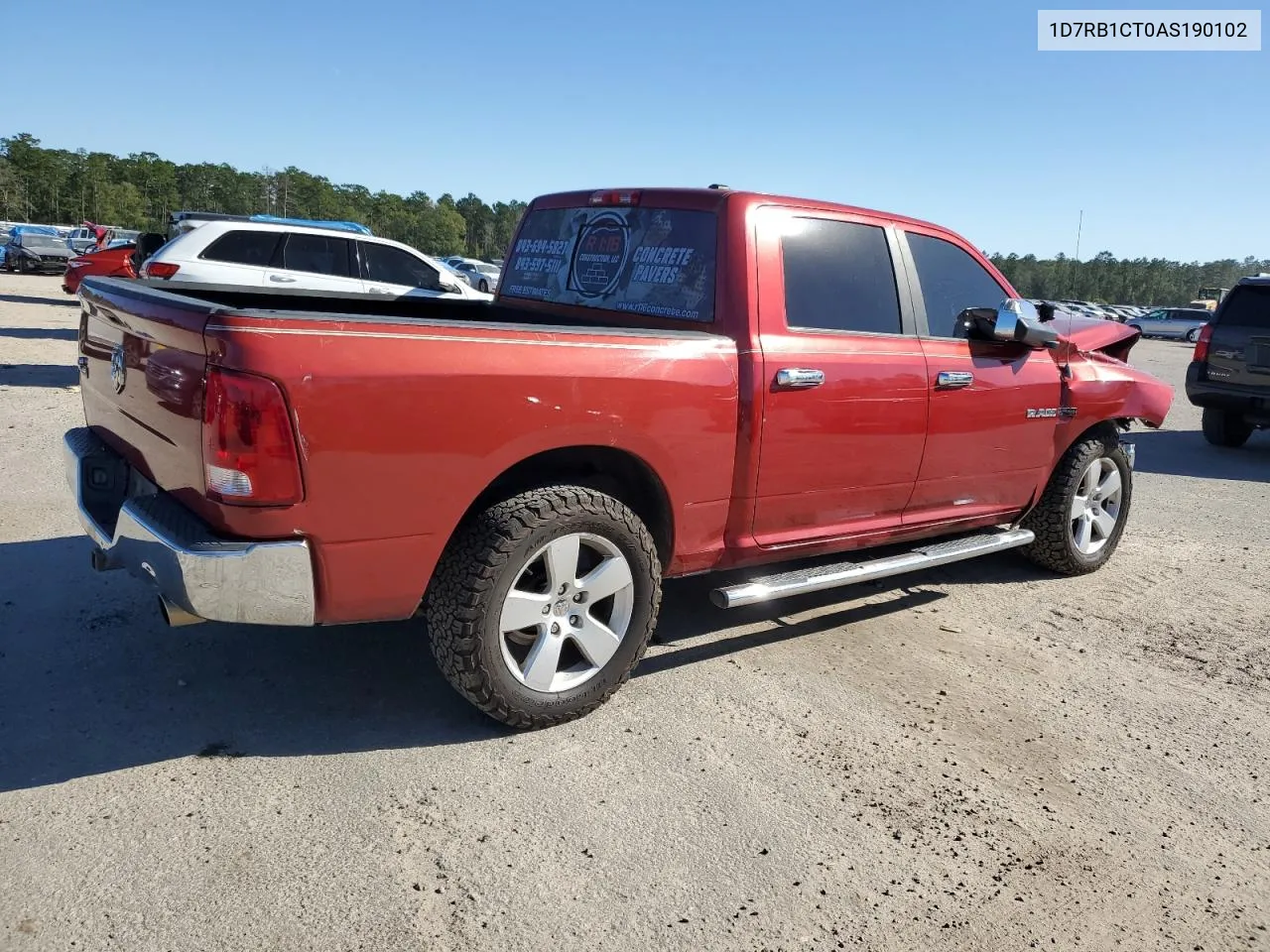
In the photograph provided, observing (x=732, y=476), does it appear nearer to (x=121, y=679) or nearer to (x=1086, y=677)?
(x=1086, y=677)

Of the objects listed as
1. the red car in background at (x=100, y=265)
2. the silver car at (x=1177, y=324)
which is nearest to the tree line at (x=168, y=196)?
the silver car at (x=1177, y=324)

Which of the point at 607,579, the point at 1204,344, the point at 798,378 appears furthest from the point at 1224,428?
the point at 607,579

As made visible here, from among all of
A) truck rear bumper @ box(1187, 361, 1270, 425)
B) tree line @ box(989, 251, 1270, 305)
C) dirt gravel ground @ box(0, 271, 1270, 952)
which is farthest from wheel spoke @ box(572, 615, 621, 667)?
tree line @ box(989, 251, 1270, 305)

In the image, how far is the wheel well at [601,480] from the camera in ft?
10.7

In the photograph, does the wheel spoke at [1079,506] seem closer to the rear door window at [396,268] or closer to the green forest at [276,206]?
the rear door window at [396,268]

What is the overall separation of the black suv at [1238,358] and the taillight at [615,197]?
840 cm

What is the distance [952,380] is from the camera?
4.37 m

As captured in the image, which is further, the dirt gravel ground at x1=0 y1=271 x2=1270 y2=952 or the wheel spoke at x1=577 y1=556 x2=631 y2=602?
the wheel spoke at x1=577 y1=556 x2=631 y2=602

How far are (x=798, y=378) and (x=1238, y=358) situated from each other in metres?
8.51

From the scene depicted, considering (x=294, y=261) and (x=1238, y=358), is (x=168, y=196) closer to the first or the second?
(x=294, y=261)

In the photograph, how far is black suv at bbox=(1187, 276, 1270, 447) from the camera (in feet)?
32.3

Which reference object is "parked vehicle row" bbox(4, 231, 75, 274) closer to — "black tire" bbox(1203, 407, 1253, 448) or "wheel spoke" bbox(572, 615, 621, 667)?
"black tire" bbox(1203, 407, 1253, 448)

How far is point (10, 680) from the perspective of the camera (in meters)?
3.40

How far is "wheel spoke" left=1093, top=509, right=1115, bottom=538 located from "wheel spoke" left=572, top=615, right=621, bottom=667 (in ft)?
11.6
